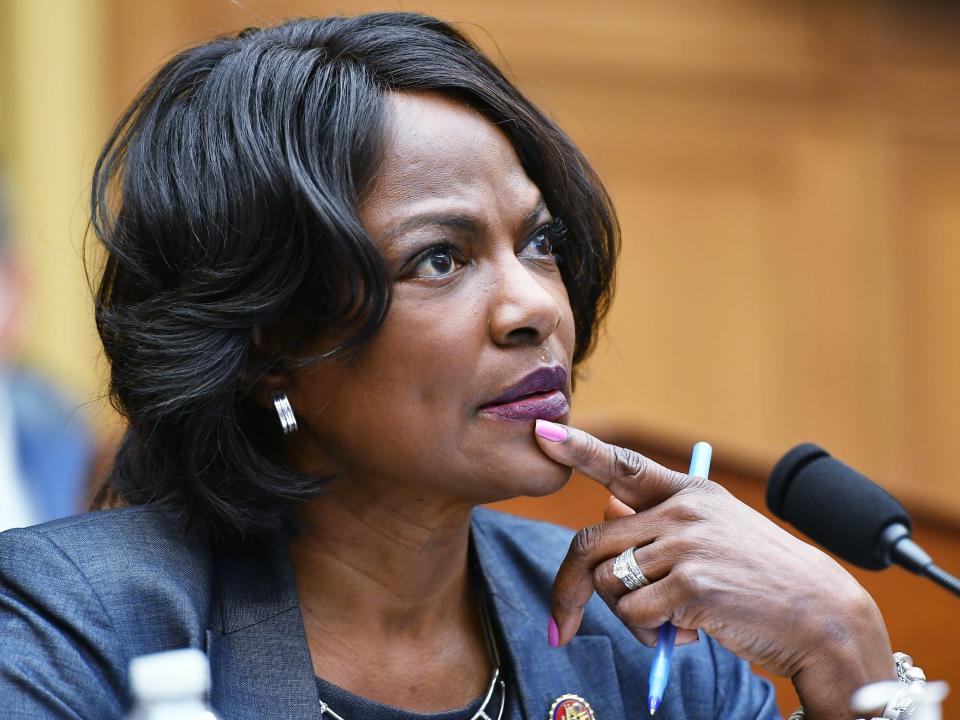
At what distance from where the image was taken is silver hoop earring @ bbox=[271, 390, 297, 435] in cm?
182

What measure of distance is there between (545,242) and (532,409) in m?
0.32

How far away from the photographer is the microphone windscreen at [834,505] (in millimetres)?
1812

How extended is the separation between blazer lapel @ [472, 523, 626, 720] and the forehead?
594mm

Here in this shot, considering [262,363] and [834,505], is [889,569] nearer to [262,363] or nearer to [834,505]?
[834,505]

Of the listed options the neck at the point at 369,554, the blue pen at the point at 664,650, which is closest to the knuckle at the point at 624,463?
the blue pen at the point at 664,650

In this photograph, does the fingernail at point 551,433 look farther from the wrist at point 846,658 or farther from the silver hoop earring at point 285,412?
the wrist at point 846,658

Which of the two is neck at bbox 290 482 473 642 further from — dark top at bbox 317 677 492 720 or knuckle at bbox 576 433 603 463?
knuckle at bbox 576 433 603 463

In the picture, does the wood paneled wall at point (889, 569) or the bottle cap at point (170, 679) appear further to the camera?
the wood paneled wall at point (889, 569)

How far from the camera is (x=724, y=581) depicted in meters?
1.78

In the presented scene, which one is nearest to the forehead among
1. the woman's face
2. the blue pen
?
the woman's face

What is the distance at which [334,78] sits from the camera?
1.85 m

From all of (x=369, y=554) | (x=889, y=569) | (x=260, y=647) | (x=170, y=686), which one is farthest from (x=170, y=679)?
(x=889, y=569)

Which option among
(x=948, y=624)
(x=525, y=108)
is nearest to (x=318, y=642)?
(x=525, y=108)

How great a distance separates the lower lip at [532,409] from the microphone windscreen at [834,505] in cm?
36
